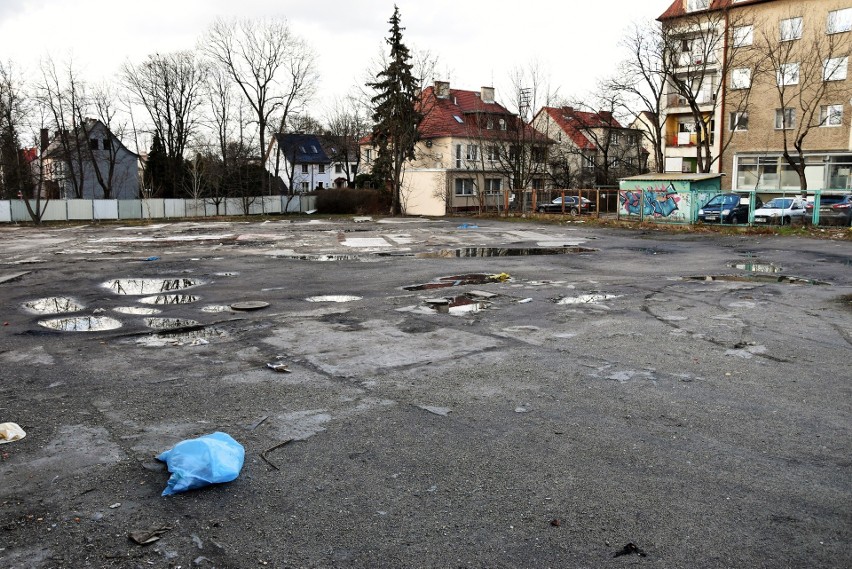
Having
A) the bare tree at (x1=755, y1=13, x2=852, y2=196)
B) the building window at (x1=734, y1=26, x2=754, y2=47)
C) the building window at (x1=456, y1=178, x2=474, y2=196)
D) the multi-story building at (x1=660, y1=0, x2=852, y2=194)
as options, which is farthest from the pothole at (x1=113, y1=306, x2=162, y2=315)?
the building window at (x1=456, y1=178, x2=474, y2=196)

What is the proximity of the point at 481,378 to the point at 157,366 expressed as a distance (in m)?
3.77

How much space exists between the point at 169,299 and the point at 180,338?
3640 millimetres

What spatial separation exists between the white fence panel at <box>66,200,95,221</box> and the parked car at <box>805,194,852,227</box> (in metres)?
48.0

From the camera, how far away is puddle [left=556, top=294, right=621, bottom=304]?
38.5 feet

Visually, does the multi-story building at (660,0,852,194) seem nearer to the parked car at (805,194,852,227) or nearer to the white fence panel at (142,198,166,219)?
the parked car at (805,194,852,227)

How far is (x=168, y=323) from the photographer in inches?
405

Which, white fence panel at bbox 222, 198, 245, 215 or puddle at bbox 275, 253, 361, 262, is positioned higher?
white fence panel at bbox 222, 198, 245, 215

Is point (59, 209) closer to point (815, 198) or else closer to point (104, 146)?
point (104, 146)

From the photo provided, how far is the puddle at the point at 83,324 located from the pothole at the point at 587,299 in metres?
7.40

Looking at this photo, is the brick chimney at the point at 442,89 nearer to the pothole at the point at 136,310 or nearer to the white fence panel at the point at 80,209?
the white fence panel at the point at 80,209

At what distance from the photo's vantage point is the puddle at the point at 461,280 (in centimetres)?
1370

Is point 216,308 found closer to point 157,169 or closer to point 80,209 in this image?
point 80,209

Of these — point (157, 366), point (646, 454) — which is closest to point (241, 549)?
point (646, 454)

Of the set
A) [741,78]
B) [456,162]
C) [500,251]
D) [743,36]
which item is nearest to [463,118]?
[456,162]
